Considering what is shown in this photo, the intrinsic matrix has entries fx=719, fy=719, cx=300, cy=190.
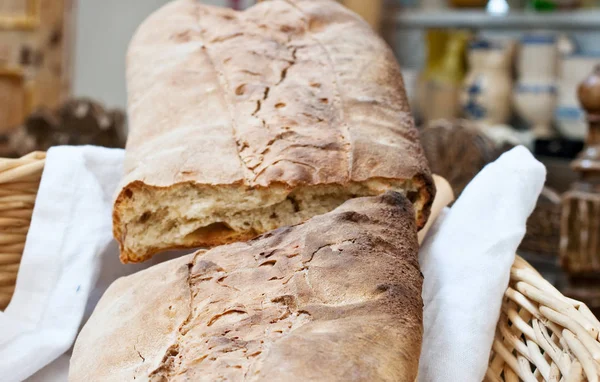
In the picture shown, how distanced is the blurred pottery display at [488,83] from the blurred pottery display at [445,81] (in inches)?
4.0

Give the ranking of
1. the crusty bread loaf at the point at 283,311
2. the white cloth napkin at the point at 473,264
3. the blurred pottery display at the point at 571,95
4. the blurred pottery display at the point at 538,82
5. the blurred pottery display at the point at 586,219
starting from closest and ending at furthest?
the crusty bread loaf at the point at 283,311, the white cloth napkin at the point at 473,264, the blurred pottery display at the point at 586,219, the blurred pottery display at the point at 571,95, the blurred pottery display at the point at 538,82

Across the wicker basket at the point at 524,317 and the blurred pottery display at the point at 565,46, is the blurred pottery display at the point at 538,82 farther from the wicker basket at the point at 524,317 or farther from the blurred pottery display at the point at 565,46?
the wicker basket at the point at 524,317

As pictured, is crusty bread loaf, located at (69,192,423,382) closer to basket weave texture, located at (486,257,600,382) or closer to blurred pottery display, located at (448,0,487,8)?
basket weave texture, located at (486,257,600,382)

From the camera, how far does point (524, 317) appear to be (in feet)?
2.69

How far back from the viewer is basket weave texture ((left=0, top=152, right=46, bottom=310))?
97cm

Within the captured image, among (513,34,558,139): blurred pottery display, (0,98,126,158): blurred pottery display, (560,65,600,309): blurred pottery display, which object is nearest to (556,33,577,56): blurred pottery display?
(513,34,558,139): blurred pottery display

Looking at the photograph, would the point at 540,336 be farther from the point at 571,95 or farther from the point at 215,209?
the point at 571,95

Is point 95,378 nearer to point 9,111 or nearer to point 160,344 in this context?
point 160,344

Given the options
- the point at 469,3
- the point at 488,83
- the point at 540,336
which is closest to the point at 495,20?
the point at 469,3

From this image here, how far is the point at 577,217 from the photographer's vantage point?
4.29 feet

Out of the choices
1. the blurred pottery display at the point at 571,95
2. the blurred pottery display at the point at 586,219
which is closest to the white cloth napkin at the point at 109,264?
the blurred pottery display at the point at 586,219

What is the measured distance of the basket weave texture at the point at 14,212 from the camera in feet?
3.19

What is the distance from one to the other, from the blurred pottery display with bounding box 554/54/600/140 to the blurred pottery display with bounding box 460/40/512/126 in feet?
0.69

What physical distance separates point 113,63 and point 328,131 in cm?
314
